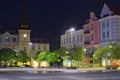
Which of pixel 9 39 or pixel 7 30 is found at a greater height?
pixel 7 30

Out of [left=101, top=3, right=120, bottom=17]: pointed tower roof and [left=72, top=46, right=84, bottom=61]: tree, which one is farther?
[left=72, top=46, right=84, bottom=61]: tree

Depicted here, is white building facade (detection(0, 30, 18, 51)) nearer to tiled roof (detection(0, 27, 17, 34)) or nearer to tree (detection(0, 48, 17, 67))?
tiled roof (detection(0, 27, 17, 34))

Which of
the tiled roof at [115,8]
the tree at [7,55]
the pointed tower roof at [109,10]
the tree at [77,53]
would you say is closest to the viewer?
the tiled roof at [115,8]

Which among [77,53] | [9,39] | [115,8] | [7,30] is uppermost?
[7,30]

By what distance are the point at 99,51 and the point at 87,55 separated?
2365 cm

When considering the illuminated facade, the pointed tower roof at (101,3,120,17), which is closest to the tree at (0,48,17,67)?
the illuminated facade

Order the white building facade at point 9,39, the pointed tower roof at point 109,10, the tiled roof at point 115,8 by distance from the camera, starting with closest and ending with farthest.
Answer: the tiled roof at point 115,8 < the pointed tower roof at point 109,10 < the white building facade at point 9,39

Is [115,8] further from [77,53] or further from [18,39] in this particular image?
[18,39]

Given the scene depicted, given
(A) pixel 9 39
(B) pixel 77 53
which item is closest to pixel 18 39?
(A) pixel 9 39

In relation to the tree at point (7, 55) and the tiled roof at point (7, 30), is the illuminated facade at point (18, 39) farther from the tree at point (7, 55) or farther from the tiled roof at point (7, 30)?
the tree at point (7, 55)

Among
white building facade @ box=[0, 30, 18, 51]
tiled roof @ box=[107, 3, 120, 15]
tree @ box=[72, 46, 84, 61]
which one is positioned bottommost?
tree @ box=[72, 46, 84, 61]

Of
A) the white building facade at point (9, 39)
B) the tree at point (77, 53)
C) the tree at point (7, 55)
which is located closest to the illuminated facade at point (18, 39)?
the white building facade at point (9, 39)

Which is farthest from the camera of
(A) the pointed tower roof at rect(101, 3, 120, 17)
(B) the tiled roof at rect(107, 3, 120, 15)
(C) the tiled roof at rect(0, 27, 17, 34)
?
(C) the tiled roof at rect(0, 27, 17, 34)

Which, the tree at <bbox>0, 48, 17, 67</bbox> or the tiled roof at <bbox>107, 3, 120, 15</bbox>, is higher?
the tiled roof at <bbox>107, 3, 120, 15</bbox>
